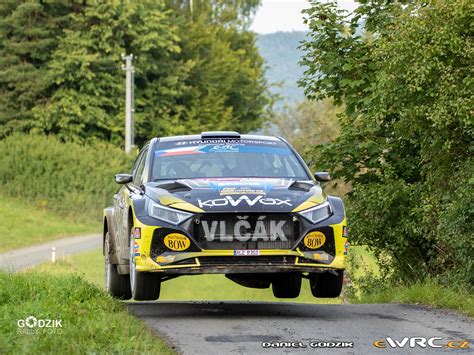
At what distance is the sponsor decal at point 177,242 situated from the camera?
39.9ft

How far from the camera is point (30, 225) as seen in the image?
5038 centimetres

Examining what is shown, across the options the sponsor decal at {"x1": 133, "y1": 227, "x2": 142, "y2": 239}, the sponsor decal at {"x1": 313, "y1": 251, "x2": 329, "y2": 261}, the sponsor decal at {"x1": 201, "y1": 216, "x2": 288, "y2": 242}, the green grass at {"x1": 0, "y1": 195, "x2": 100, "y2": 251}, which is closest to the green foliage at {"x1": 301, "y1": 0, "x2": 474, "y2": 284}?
the sponsor decal at {"x1": 313, "y1": 251, "x2": 329, "y2": 261}

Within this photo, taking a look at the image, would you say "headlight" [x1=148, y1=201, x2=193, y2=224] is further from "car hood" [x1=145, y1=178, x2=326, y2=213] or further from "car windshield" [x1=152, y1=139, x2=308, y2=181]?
"car windshield" [x1=152, y1=139, x2=308, y2=181]

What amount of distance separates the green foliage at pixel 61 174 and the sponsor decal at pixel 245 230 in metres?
43.9

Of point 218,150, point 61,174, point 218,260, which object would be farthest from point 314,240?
point 61,174

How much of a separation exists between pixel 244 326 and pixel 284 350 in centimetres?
151

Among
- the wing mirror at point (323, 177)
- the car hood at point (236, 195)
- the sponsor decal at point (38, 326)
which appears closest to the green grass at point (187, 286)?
the wing mirror at point (323, 177)

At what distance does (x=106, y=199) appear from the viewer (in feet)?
187

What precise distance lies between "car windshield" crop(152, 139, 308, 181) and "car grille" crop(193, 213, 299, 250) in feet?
4.17

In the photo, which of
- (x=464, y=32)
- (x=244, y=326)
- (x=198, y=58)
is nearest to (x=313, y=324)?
(x=244, y=326)

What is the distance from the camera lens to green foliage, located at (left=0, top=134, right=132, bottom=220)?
56.1 metres

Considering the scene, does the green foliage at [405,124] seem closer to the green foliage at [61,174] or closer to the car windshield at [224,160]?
the car windshield at [224,160]

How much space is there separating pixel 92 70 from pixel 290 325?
53.8 metres

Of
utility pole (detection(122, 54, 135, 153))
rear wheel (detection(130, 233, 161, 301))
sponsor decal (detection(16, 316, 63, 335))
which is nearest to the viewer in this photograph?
sponsor decal (detection(16, 316, 63, 335))
